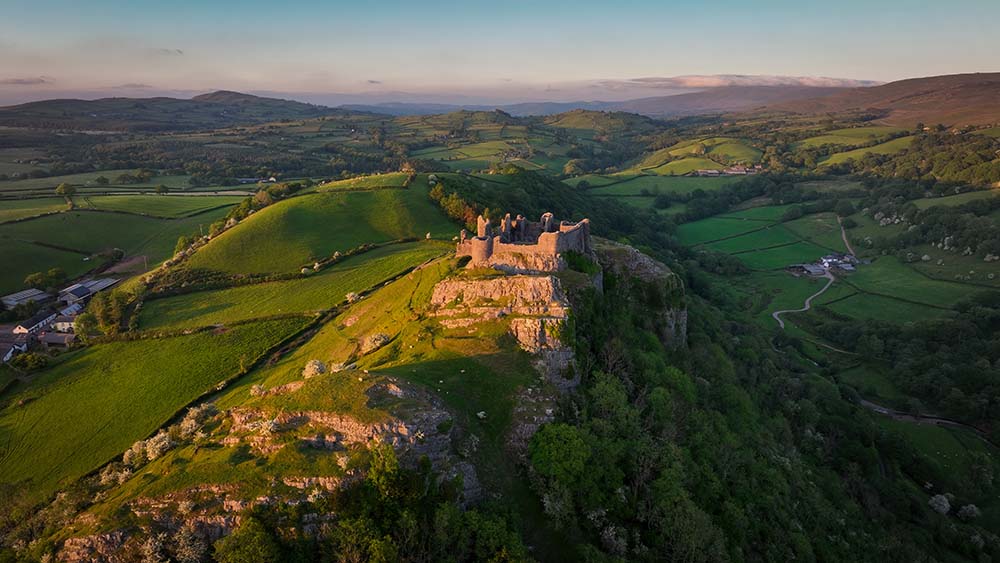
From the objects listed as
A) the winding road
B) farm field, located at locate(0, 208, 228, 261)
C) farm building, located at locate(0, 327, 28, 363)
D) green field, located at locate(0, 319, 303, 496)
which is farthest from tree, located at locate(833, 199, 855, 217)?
farm building, located at locate(0, 327, 28, 363)

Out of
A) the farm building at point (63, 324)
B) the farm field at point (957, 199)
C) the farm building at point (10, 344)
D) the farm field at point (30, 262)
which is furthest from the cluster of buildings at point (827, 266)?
the farm field at point (30, 262)

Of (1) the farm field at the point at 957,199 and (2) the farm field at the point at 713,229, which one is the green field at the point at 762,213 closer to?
(2) the farm field at the point at 713,229

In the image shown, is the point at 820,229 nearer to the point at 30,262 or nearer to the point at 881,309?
the point at 881,309

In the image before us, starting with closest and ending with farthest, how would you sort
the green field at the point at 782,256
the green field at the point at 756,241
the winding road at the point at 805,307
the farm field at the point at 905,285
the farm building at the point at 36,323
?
1. the farm building at the point at 36,323
2. the winding road at the point at 805,307
3. the farm field at the point at 905,285
4. the green field at the point at 782,256
5. the green field at the point at 756,241

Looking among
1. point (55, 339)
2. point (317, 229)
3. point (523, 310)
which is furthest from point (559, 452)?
point (317, 229)

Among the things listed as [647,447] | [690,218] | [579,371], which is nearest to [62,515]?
[579,371]

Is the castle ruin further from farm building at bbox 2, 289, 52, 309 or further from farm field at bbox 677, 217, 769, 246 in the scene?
farm field at bbox 677, 217, 769, 246
